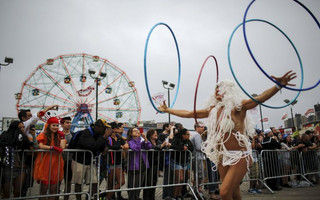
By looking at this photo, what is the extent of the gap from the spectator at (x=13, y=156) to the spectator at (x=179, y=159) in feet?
11.0

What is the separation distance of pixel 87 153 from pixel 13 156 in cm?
136

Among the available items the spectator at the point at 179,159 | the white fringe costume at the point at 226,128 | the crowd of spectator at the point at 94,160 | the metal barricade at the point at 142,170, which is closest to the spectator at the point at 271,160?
the crowd of spectator at the point at 94,160

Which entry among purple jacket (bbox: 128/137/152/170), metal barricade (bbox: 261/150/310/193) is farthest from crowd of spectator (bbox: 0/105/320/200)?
metal barricade (bbox: 261/150/310/193)

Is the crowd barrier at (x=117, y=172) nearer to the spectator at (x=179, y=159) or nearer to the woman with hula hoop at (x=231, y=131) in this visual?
the spectator at (x=179, y=159)

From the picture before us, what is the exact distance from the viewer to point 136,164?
5992 millimetres

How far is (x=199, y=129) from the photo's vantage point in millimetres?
7551

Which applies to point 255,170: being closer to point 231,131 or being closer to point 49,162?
point 231,131

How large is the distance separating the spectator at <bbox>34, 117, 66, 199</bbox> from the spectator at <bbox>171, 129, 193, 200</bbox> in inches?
109

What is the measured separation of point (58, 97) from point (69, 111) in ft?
7.11

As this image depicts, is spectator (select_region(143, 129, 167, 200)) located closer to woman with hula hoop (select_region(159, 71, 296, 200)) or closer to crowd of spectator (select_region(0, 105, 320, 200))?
crowd of spectator (select_region(0, 105, 320, 200))

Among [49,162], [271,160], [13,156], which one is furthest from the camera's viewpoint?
[271,160]

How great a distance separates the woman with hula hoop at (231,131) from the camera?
131 inches

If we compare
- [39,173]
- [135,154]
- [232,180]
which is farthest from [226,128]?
[39,173]

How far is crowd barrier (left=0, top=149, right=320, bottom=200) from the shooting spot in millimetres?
4750
